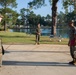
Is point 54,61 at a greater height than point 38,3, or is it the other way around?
point 38,3

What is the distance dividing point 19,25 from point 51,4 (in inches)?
5072

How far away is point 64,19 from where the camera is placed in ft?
514

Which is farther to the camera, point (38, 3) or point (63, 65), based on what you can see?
point (38, 3)
